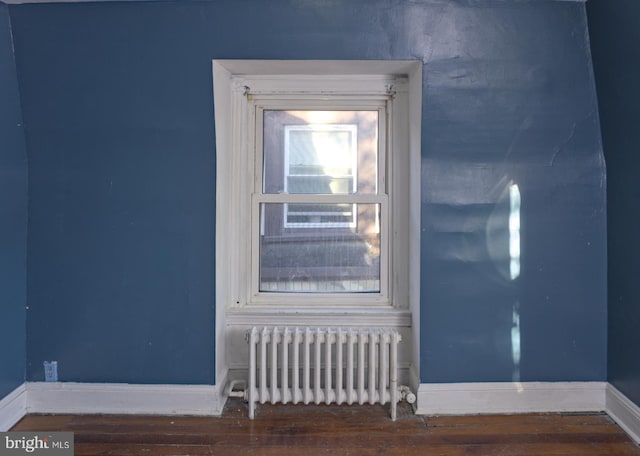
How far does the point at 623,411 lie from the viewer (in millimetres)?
2248

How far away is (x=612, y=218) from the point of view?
234 centimetres

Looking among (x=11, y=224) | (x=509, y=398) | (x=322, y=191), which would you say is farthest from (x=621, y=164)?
(x=11, y=224)

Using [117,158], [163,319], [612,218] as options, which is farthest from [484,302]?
[117,158]

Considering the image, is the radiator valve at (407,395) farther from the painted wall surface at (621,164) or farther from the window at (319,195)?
the painted wall surface at (621,164)

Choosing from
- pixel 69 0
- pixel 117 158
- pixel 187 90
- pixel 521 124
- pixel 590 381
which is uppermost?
pixel 69 0

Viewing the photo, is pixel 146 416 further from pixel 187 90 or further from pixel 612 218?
pixel 612 218

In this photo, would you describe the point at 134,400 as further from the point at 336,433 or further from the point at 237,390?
the point at 336,433

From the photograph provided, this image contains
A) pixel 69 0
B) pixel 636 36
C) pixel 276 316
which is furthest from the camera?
pixel 276 316

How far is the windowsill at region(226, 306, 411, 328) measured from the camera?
255 cm

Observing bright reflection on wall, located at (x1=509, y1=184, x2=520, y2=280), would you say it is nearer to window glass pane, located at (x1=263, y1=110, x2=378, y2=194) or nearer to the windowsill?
the windowsill

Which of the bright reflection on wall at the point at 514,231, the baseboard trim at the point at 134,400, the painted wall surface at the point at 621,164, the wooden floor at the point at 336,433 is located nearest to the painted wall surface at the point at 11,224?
the baseboard trim at the point at 134,400

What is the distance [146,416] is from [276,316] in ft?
3.01

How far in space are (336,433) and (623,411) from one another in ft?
5.14

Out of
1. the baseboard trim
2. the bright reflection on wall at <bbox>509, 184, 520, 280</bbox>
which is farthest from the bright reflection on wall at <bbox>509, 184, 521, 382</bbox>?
the baseboard trim
